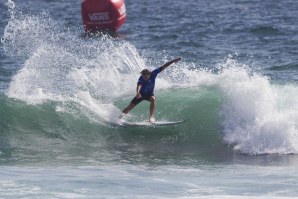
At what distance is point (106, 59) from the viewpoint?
20922mm

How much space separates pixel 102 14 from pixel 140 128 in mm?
8397

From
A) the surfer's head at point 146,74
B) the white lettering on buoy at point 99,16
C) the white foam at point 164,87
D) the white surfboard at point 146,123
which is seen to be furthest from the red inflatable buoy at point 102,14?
the surfer's head at point 146,74

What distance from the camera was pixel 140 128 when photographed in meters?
17.4

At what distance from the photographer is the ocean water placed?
13.1 meters

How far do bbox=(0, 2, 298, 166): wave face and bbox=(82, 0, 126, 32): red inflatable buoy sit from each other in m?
3.72

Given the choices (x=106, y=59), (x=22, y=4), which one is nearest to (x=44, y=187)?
(x=106, y=59)

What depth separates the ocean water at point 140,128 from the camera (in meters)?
13.1

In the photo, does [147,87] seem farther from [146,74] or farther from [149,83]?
[146,74]

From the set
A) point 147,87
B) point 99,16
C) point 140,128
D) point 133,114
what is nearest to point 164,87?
point 133,114

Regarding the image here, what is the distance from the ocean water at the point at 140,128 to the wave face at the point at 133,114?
0.02m

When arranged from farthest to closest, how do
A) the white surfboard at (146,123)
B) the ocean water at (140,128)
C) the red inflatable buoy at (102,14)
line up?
1. the red inflatable buoy at (102,14)
2. the white surfboard at (146,123)
3. the ocean water at (140,128)

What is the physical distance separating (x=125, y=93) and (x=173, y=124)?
103 inches

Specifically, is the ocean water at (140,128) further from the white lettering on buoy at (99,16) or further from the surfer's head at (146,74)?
the surfer's head at (146,74)

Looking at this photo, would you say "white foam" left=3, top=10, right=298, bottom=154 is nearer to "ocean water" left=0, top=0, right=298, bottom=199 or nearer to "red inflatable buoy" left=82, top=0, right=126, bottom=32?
"ocean water" left=0, top=0, right=298, bottom=199
